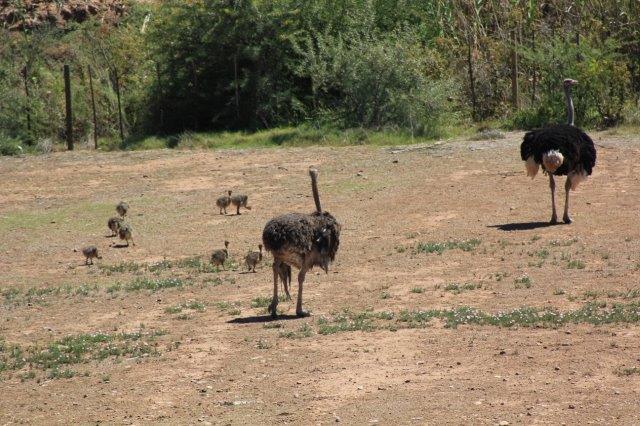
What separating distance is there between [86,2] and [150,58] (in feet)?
45.5

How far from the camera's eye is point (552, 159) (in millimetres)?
17906

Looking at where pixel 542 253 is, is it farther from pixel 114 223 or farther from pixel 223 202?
pixel 114 223

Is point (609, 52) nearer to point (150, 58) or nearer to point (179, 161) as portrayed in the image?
point (179, 161)

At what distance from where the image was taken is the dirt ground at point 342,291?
10562mm

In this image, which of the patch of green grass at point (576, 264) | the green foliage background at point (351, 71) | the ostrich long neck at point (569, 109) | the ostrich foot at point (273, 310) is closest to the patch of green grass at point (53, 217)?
the green foliage background at point (351, 71)

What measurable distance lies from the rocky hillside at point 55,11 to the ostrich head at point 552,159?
93.1 ft

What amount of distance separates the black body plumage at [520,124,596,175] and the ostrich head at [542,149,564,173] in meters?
0.10

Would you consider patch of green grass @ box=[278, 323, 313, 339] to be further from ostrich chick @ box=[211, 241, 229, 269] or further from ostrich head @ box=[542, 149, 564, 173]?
ostrich head @ box=[542, 149, 564, 173]

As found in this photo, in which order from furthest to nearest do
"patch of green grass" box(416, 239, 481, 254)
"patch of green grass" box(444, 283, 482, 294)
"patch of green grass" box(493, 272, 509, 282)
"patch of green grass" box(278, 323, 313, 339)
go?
"patch of green grass" box(416, 239, 481, 254), "patch of green grass" box(493, 272, 509, 282), "patch of green grass" box(444, 283, 482, 294), "patch of green grass" box(278, 323, 313, 339)

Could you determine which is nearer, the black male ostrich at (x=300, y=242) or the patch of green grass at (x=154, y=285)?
the black male ostrich at (x=300, y=242)

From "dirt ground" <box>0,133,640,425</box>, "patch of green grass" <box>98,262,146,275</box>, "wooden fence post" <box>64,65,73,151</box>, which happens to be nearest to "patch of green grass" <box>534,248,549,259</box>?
"dirt ground" <box>0,133,640,425</box>

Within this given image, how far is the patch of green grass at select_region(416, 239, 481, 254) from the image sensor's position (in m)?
17.2

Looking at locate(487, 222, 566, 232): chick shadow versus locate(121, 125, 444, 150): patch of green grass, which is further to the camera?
locate(121, 125, 444, 150): patch of green grass

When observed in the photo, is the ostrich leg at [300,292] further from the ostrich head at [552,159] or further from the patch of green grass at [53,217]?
the patch of green grass at [53,217]
